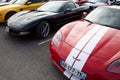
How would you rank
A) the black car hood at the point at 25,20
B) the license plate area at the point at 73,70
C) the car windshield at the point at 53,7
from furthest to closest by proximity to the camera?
the car windshield at the point at 53,7
the black car hood at the point at 25,20
the license plate area at the point at 73,70

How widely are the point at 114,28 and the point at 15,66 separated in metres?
2.36

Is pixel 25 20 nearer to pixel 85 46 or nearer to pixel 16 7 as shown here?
pixel 16 7

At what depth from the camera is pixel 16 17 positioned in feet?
18.7

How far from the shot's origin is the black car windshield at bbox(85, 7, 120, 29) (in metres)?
3.68

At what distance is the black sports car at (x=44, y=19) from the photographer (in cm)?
507

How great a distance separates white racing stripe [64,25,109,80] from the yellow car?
5.00 meters

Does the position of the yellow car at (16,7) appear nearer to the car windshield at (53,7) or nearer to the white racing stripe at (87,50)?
the car windshield at (53,7)

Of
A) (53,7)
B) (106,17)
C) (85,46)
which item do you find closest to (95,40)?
(85,46)

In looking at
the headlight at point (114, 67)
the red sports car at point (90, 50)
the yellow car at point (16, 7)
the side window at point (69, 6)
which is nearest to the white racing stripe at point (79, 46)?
the red sports car at point (90, 50)

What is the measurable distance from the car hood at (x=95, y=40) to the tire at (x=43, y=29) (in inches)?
73.0

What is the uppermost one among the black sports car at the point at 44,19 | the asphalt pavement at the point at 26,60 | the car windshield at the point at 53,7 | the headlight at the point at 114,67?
the headlight at the point at 114,67

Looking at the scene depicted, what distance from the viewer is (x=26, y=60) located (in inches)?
154

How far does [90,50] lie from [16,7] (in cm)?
573

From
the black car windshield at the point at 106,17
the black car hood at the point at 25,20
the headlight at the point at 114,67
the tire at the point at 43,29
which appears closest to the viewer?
the headlight at the point at 114,67
